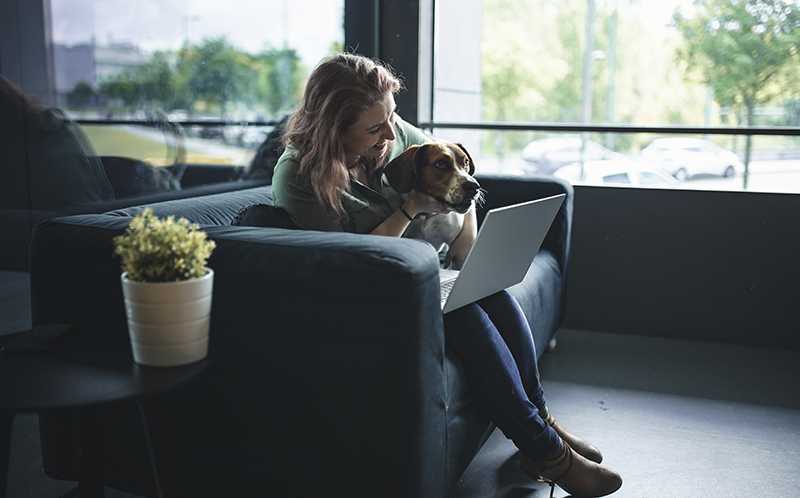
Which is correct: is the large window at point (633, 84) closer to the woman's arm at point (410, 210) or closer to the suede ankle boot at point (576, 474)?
the woman's arm at point (410, 210)

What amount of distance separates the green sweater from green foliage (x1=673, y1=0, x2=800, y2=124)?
2404 millimetres

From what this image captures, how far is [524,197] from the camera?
2.59m

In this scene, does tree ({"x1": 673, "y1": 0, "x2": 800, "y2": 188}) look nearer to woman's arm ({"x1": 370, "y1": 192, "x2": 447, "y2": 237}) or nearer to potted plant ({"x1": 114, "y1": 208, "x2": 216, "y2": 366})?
woman's arm ({"x1": 370, "y1": 192, "x2": 447, "y2": 237})

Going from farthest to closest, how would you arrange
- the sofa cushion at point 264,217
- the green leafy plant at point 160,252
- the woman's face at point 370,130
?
the woman's face at point 370,130 → the sofa cushion at point 264,217 → the green leafy plant at point 160,252

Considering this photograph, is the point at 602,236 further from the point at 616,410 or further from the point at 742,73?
the point at 742,73

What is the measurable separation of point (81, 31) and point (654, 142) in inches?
153

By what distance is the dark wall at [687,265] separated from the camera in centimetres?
272

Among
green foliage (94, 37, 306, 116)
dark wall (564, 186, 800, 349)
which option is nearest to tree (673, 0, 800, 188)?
dark wall (564, 186, 800, 349)

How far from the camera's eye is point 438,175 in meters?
1.77

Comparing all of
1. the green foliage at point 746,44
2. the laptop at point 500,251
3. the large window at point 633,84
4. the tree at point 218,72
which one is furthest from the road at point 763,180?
the laptop at point 500,251

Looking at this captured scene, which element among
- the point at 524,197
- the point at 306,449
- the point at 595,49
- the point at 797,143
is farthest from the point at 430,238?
the point at 595,49

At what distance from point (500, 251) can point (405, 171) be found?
0.52 meters

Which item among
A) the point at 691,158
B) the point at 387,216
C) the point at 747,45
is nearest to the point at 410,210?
the point at 387,216

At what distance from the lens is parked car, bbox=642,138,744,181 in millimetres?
3203
